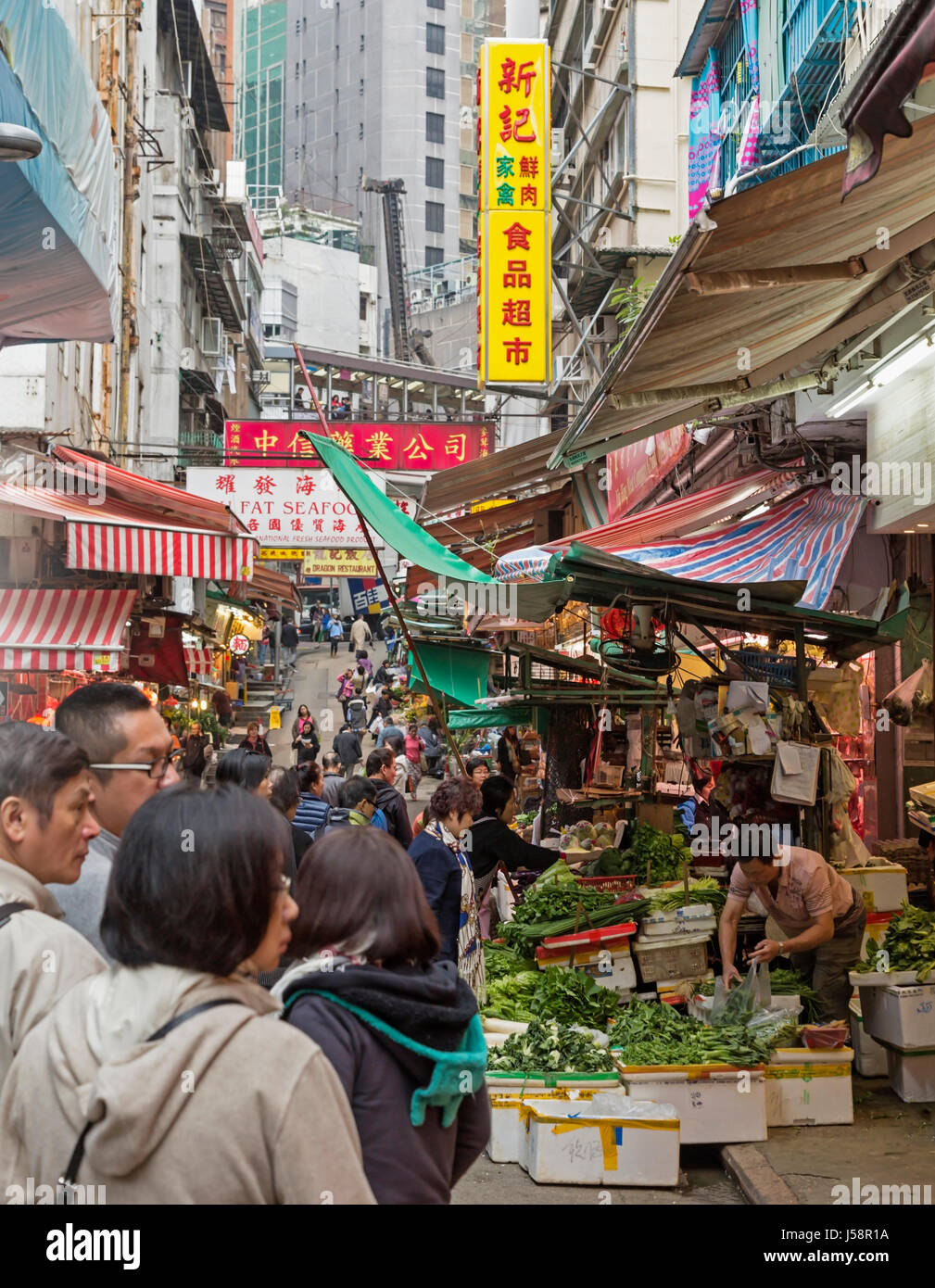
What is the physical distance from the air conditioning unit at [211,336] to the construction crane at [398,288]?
24.8 m

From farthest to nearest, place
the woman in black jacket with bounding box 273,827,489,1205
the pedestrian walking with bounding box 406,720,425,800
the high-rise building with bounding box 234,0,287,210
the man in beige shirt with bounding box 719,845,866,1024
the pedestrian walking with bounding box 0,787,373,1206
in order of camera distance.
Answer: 1. the high-rise building with bounding box 234,0,287,210
2. the pedestrian walking with bounding box 406,720,425,800
3. the man in beige shirt with bounding box 719,845,866,1024
4. the woman in black jacket with bounding box 273,827,489,1205
5. the pedestrian walking with bounding box 0,787,373,1206

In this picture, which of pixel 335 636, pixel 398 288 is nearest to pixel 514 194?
pixel 335 636

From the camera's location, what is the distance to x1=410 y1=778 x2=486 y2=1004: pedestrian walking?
22.6 ft

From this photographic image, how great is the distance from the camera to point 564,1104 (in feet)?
21.7

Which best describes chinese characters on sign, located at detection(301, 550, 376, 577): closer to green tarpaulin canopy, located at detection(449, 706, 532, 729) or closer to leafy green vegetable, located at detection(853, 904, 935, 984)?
green tarpaulin canopy, located at detection(449, 706, 532, 729)

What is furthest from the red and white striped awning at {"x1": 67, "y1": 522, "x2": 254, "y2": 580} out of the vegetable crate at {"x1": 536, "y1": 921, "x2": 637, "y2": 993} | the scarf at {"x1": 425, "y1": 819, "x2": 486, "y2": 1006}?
the vegetable crate at {"x1": 536, "y1": 921, "x2": 637, "y2": 993}

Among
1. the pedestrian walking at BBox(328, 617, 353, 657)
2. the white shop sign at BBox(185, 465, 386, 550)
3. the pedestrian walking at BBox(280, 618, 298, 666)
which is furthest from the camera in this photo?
the pedestrian walking at BBox(328, 617, 353, 657)

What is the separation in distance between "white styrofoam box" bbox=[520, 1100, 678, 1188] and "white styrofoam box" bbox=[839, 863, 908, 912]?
2.99m

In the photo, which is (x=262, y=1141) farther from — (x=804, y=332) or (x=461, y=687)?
(x=461, y=687)

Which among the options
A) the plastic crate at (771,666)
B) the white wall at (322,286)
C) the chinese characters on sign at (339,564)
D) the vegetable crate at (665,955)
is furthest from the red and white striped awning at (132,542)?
the white wall at (322,286)

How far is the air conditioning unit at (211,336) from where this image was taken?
3944 cm

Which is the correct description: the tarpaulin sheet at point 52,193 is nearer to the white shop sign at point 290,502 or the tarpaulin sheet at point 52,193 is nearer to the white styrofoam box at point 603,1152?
the white styrofoam box at point 603,1152

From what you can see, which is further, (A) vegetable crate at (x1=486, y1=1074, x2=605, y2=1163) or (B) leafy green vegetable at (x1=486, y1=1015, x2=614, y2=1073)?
(B) leafy green vegetable at (x1=486, y1=1015, x2=614, y2=1073)

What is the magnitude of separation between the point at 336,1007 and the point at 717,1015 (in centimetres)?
510
